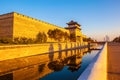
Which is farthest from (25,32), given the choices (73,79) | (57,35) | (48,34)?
(73,79)

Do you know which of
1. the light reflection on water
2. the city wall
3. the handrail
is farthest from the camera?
the city wall

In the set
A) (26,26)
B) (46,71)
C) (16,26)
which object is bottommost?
(46,71)

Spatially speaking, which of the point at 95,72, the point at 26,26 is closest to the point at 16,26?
the point at 26,26

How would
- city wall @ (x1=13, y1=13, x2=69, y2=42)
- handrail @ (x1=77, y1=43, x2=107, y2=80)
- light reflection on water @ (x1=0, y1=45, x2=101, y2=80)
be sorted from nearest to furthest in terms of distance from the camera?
handrail @ (x1=77, y1=43, x2=107, y2=80)
light reflection on water @ (x1=0, y1=45, x2=101, y2=80)
city wall @ (x1=13, y1=13, x2=69, y2=42)

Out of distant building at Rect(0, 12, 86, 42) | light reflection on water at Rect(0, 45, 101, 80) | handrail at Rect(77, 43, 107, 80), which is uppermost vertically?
distant building at Rect(0, 12, 86, 42)

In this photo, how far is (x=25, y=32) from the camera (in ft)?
103

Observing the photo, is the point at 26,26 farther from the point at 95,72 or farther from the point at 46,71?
the point at 95,72

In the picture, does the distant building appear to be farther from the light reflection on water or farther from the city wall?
the light reflection on water

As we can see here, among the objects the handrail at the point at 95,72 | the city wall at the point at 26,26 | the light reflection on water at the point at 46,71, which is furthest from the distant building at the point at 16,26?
the handrail at the point at 95,72

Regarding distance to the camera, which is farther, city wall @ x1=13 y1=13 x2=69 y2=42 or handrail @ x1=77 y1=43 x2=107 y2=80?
city wall @ x1=13 y1=13 x2=69 y2=42

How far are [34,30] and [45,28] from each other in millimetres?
5565

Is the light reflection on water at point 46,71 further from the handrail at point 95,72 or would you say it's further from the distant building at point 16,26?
the distant building at point 16,26

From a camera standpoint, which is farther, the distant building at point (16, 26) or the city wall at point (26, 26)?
the city wall at point (26, 26)

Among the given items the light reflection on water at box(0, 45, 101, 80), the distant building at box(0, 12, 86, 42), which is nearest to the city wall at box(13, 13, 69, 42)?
the distant building at box(0, 12, 86, 42)
